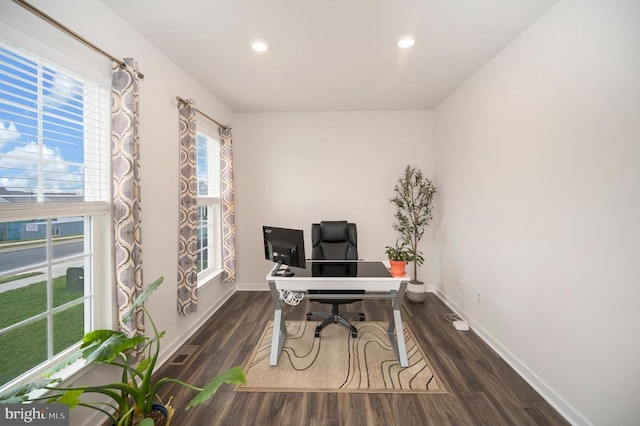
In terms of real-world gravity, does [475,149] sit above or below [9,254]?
above

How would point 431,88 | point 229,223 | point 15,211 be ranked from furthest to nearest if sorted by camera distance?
1. point 229,223
2. point 431,88
3. point 15,211

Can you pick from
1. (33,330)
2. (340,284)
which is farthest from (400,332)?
(33,330)

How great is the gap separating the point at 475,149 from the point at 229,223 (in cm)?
312

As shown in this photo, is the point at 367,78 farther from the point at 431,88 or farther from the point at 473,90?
the point at 473,90

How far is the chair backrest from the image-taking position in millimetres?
3018

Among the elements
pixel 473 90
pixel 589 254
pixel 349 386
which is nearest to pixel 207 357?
pixel 349 386

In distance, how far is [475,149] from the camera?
2805 mm

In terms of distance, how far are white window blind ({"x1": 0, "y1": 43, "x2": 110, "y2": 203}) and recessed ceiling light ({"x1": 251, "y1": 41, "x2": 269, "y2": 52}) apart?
117 centimetres

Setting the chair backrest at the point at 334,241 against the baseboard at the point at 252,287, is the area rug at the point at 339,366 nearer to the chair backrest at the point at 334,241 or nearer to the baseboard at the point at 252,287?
the chair backrest at the point at 334,241

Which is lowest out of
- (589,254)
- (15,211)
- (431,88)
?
(589,254)

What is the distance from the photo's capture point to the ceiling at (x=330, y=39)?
178cm

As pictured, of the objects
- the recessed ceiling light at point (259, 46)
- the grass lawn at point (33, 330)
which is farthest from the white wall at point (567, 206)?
the grass lawn at point (33, 330)

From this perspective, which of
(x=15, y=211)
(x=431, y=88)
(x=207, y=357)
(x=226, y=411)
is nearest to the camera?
(x=15, y=211)

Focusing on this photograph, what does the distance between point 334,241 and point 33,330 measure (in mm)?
3134
